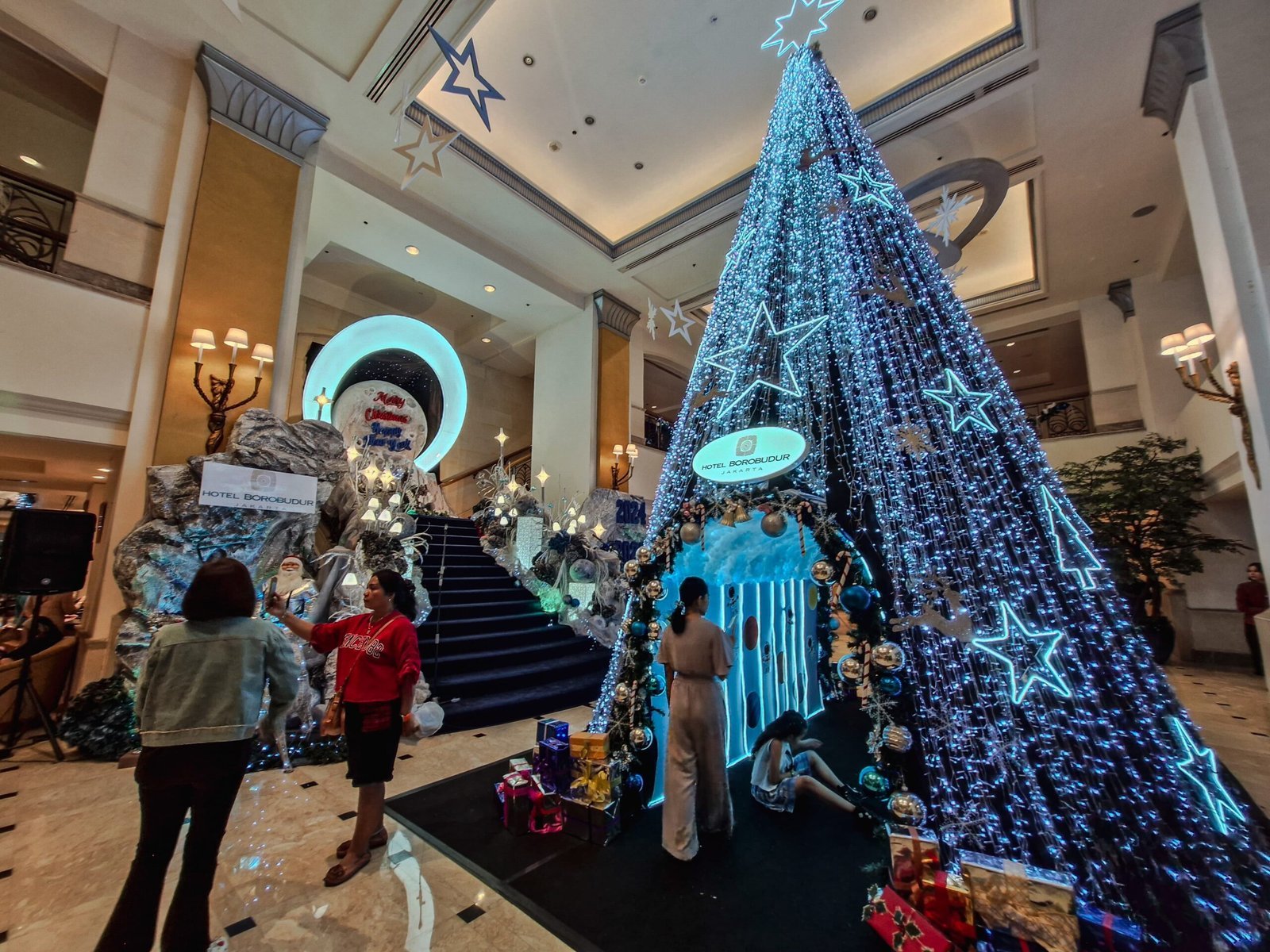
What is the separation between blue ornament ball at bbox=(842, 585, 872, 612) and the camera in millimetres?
2207

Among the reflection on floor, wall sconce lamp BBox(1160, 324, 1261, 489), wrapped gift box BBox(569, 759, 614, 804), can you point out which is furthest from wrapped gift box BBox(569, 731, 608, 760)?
wall sconce lamp BBox(1160, 324, 1261, 489)

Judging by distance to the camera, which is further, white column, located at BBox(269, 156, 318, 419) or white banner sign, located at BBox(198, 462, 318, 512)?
white column, located at BBox(269, 156, 318, 419)

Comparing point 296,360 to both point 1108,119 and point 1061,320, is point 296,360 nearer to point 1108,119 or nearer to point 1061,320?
point 1108,119

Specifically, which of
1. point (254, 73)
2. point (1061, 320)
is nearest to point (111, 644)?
point (254, 73)

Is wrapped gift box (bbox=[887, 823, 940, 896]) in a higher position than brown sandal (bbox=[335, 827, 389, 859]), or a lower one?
higher

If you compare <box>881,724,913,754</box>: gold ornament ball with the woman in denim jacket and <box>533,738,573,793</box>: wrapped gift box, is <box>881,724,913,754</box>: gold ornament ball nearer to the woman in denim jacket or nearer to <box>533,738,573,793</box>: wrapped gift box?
<box>533,738,573,793</box>: wrapped gift box

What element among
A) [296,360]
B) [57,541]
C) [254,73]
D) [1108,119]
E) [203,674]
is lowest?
[203,674]

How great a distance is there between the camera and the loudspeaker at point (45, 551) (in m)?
3.31

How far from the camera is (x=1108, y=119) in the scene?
524 cm

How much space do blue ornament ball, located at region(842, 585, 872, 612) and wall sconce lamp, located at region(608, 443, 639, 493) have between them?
7.08m

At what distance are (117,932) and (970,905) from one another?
2879 mm

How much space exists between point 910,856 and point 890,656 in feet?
2.44

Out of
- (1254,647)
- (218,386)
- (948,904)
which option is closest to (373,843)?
(948,904)

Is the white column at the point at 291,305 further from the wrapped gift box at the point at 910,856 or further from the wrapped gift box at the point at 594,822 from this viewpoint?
the wrapped gift box at the point at 910,856
